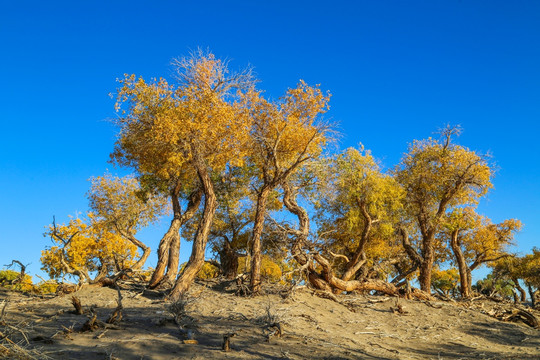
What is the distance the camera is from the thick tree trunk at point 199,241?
52.0 ft

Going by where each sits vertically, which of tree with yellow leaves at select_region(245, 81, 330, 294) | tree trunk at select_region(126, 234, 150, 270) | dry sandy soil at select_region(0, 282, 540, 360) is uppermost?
tree with yellow leaves at select_region(245, 81, 330, 294)

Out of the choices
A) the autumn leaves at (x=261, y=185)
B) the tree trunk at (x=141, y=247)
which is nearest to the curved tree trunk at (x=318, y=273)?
the autumn leaves at (x=261, y=185)

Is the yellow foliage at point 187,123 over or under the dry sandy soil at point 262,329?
over

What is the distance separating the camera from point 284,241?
1927cm

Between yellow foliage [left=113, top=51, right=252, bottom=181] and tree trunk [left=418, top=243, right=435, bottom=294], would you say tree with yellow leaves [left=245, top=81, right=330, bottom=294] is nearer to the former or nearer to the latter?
yellow foliage [left=113, top=51, right=252, bottom=181]

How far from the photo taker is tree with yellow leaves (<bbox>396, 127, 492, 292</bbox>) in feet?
79.2

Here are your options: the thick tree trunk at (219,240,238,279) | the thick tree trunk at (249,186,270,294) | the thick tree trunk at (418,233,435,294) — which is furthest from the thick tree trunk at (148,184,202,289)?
the thick tree trunk at (418,233,435,294)

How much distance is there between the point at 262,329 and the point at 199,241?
230 inches

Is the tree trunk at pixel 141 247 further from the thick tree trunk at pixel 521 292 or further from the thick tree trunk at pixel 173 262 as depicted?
the thick tree trunk at pixel 521 292

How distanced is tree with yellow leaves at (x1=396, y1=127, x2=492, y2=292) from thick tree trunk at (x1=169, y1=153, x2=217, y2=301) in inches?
509

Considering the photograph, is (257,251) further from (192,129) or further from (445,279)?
(445,279)

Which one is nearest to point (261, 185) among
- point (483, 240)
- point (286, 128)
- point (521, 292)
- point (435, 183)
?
point (286, 128)

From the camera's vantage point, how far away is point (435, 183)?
24672 millimetres

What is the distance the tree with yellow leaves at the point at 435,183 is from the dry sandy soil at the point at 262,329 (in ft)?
19.4
